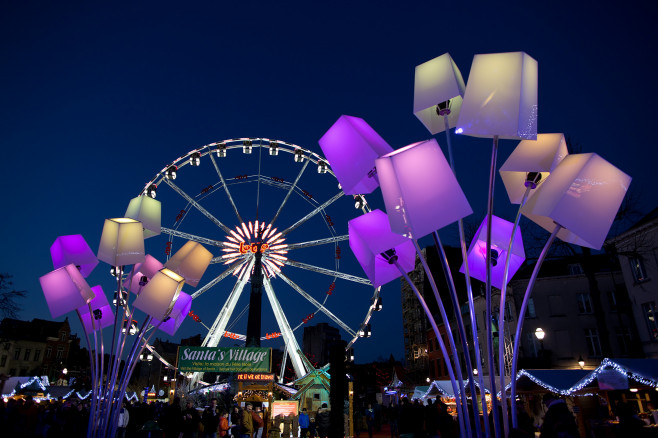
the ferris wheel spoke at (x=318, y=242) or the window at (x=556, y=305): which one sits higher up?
the ferris wheel spoke at (x=318, y=242)

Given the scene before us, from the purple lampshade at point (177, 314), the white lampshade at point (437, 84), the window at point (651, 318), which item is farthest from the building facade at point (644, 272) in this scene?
the purple lampshade at point (177, 314)

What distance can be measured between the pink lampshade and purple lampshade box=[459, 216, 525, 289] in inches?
44.0

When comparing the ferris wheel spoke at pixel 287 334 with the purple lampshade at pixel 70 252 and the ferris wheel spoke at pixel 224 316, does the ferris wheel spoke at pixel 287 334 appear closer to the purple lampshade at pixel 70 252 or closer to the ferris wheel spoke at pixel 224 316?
the ferris wheel spoke at pixel 224 316

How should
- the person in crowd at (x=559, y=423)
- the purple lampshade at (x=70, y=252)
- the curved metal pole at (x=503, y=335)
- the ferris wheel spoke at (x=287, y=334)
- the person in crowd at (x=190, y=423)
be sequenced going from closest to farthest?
1. the curved metal pole at (x=503, y=335)
2. the person in crowd at (x=559, y=423)
3. the purple lampshade at (x=70, y=252)
4. the person in crowd at (x=190, y=423)
5. the ferris wheel spoke at (x=287, y=334)

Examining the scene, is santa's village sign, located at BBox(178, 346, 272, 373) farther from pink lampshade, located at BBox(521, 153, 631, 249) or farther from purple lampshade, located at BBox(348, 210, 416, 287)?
pink lampshade, located at BBox(521, 153, 631, 249)

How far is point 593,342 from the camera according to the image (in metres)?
28.3

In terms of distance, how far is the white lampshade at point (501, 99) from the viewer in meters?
4.67

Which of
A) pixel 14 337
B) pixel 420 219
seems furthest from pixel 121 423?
pixel 14 337

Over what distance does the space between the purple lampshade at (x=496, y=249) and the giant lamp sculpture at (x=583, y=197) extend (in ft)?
3.46

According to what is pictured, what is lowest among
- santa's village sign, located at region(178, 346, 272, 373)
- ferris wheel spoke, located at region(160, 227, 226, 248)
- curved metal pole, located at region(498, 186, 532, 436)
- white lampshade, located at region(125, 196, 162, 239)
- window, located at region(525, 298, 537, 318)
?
curved metal pole, located at region(498, 186, 532, 436)

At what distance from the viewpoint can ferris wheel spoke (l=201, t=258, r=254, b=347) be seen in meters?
23.5

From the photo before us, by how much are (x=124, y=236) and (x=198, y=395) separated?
24.9 meters

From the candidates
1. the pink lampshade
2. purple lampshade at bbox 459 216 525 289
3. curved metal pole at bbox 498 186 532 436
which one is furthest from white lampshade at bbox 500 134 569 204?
purple lampshade at bbox 459 216 525 289

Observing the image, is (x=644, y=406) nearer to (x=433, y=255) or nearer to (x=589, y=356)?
(x=589, y=356)
